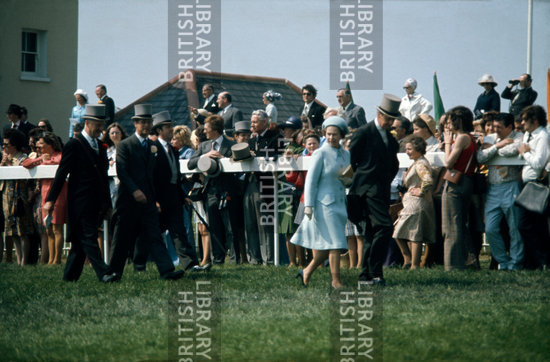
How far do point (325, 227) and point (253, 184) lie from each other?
3.75m

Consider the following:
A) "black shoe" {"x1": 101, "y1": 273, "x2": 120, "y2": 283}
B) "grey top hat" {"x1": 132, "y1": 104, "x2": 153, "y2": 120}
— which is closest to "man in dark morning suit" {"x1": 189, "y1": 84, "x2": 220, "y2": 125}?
"grey top hat" {"x1": 132, "y1": 104, "x2": 153, "y2": 120}

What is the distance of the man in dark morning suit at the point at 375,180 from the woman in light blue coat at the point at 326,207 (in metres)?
0.39

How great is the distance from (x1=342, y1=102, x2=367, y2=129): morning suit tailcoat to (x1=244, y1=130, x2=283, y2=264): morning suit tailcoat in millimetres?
1779

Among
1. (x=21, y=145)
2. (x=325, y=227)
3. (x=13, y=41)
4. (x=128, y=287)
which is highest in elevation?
(x=13, y=41)

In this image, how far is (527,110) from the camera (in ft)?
35.8

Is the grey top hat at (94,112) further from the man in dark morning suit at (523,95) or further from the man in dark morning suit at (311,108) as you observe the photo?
the man in dark morning suit at (523,95)

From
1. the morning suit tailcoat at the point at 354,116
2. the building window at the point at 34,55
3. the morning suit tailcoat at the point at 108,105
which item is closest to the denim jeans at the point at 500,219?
the morning suit tailcoat at the point at 354,116

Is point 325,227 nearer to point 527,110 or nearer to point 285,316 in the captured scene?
point 285,316

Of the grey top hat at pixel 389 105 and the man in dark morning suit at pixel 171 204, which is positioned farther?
the man in dark morning suit at pixel 171 204

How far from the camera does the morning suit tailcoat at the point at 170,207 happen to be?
11.6 meters

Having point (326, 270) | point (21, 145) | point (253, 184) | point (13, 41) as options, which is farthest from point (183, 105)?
point (326, 270)

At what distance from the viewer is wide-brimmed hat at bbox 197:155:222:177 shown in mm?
12734

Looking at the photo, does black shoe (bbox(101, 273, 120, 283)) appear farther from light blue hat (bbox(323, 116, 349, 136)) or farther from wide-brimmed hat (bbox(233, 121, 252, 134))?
wide-brimmed hat (bbox(233, 121, 252, 134))

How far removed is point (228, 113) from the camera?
15.1 meters
